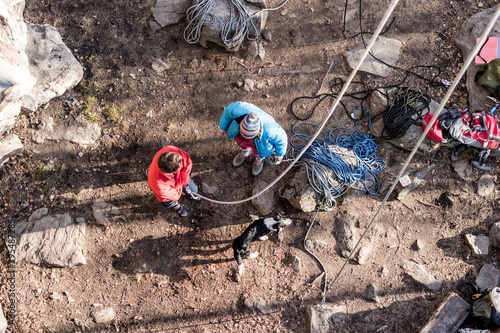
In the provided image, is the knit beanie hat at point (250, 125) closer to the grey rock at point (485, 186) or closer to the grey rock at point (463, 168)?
the grey rock at point (463, 168)

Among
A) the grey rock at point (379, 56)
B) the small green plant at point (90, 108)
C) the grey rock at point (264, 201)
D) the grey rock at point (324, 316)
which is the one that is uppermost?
the grey rock at point (379, 56)

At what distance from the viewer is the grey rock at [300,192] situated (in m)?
5.17

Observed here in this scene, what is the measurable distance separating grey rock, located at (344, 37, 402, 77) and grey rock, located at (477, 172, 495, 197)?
251 cm

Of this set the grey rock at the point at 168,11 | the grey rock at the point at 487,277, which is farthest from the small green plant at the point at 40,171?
the grey rock at the point at 487,277

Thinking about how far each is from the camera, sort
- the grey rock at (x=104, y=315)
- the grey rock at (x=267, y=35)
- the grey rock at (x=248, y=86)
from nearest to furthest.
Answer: the grey rock at (x=104, y=315) < the grey rock at (x=248, y=86) < the grey rock at (x=267, y=35)

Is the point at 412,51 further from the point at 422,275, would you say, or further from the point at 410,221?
the point at 422,275

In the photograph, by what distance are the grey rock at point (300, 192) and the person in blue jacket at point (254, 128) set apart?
0.72 metres

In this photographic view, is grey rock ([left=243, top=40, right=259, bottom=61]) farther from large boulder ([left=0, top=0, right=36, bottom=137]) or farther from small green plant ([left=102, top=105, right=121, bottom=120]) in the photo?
large boulder ([left=0, top=0, right=36, bottom=137])

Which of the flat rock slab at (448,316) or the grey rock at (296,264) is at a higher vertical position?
the flat rock slab at (448,316)

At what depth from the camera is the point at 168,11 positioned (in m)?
5.91

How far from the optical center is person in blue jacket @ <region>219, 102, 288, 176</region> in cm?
403

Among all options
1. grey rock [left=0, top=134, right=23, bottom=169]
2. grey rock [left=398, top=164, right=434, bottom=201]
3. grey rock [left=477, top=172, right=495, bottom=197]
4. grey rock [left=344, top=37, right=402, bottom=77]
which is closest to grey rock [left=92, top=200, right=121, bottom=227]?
grey rock [left=0, top=134, right=23, bottom=169]

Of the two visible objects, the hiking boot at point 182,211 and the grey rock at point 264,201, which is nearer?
the hiking boot at point 182,211

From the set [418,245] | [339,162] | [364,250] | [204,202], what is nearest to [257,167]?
[204,202]
